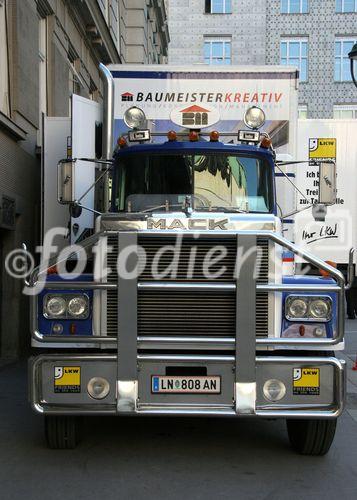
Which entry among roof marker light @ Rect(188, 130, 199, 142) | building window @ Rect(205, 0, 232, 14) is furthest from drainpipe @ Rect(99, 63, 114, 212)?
building window @ Rect(205, 0, 232, 14)

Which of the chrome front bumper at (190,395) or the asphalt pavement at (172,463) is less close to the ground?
the chrome front bumper at (190,395)

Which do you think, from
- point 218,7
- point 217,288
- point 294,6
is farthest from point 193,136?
point 218,7

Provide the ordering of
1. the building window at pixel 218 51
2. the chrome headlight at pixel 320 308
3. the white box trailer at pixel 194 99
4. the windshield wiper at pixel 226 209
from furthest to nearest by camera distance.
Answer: the building window at pixel 218 51
the white box trailer at pixel 194 99
the windshield wiper at pixel 226 209
the chrome headlight at pixel 320 308

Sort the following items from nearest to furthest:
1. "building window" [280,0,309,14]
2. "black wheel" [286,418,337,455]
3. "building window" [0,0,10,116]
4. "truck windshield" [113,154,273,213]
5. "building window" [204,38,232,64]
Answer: "black wheel" [286,418,337,455], "truck windshield" [113,154,273,213], "building window" [0,0,10,116], "building window" [280,0,309,14], "building window" [204,38,232,64]

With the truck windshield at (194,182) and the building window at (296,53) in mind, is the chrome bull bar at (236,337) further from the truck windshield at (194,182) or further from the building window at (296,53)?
the building window at (296,53)

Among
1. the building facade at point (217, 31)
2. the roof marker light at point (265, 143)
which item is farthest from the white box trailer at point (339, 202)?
the building facade at point (217, 31)

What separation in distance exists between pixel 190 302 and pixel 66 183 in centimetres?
234

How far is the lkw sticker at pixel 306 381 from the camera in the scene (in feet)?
17.5

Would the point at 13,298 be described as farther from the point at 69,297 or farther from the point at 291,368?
the point at 291,368

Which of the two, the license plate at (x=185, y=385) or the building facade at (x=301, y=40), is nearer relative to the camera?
the license plate at (x=185, y=385)

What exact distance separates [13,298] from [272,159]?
583 centimetres

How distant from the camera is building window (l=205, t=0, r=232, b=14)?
43219 mm

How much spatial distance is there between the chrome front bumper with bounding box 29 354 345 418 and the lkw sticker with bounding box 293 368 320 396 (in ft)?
0.08

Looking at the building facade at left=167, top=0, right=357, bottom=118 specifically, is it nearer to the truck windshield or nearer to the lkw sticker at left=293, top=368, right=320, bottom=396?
the truck windshield
